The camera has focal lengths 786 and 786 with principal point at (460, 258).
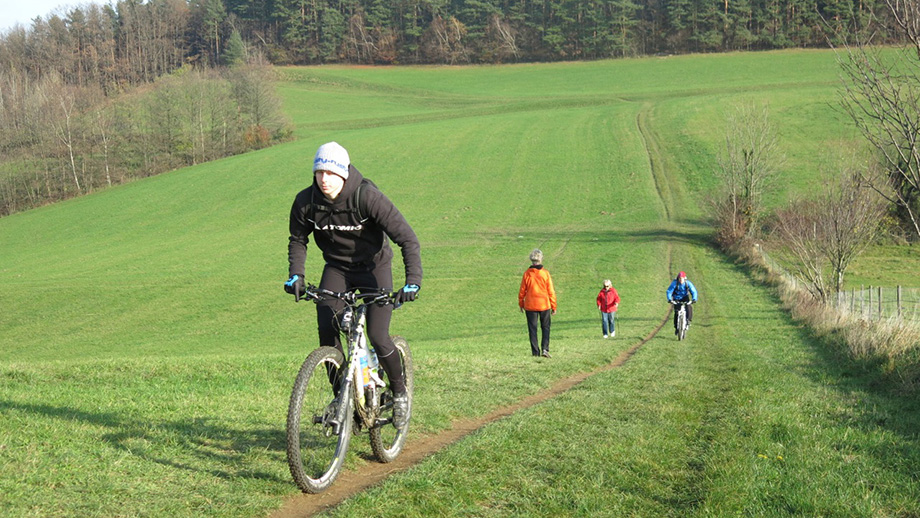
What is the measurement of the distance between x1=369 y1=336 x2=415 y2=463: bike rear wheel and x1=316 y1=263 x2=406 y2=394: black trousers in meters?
0.27

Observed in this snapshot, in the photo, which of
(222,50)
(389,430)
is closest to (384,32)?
(222,50)

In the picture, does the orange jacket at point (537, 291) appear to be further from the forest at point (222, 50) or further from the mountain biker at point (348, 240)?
the forest at point (222, 50)

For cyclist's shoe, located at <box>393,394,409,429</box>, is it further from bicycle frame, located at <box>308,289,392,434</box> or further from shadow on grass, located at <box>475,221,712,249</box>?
shadow on grass, located at <box>475,221,712,249</box>

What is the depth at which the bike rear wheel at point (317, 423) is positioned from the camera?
559 centimetres

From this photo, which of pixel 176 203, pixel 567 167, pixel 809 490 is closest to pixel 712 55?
pixel 567 167

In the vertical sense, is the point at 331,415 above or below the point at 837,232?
above

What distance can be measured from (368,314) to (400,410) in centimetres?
101

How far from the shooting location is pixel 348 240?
643cm

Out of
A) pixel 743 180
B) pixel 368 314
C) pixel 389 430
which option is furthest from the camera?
pixel 743 180

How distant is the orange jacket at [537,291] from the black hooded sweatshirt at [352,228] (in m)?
9.16

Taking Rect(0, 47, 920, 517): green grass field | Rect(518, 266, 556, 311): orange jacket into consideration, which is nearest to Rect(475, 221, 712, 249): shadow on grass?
Rect(0, 47, 920, 517): green grass field

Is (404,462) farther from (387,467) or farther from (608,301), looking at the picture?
(608,301)

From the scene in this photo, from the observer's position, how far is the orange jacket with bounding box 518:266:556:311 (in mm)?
15562

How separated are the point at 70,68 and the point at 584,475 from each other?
123m
